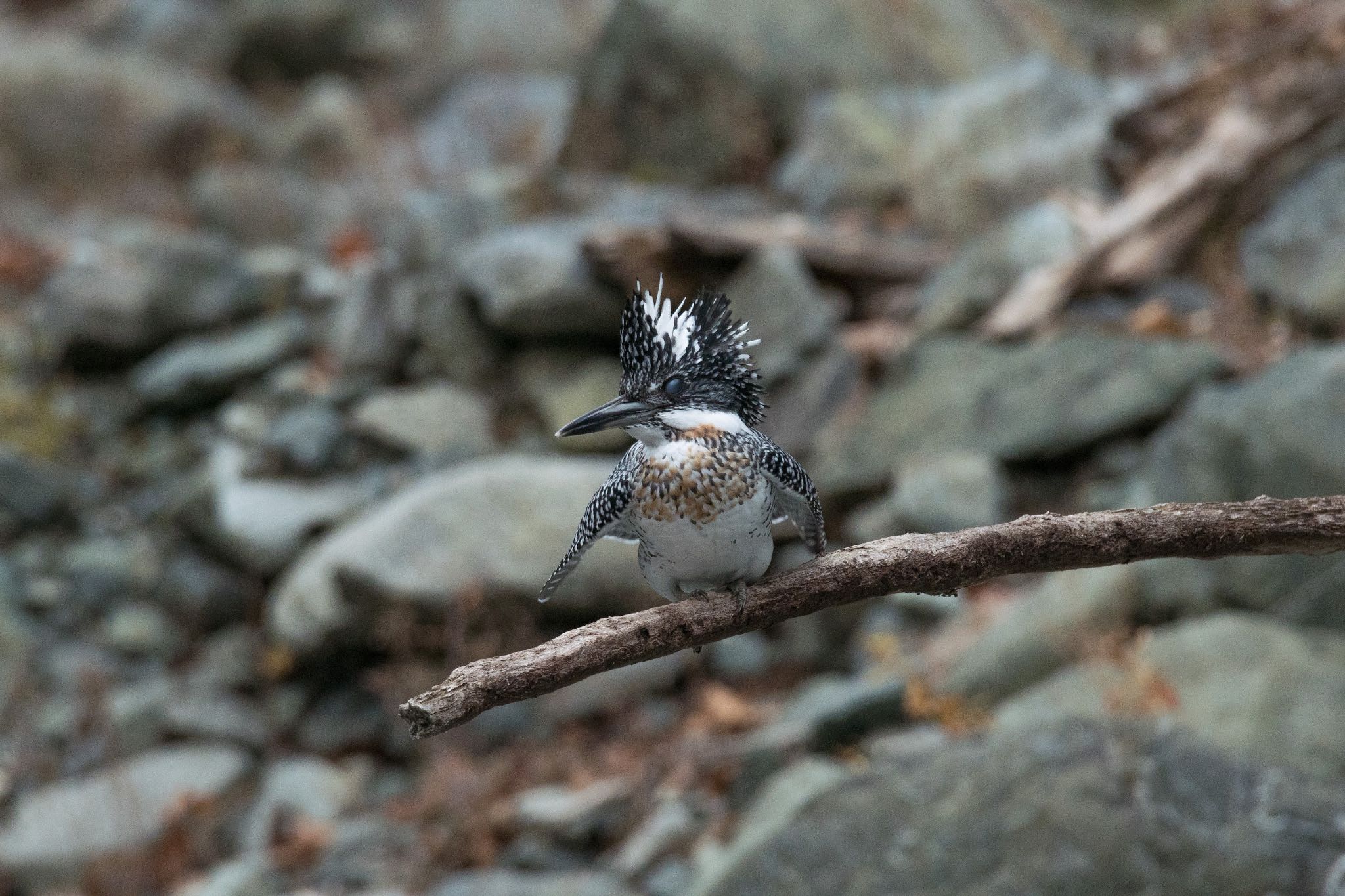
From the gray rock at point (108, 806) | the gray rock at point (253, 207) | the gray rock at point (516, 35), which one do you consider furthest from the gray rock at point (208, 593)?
the gray rock at point (516, 35)

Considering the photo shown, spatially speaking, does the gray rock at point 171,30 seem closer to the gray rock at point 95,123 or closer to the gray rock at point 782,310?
the gray rock at point 95,123

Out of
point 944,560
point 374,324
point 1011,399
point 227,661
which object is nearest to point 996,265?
point 1011,399

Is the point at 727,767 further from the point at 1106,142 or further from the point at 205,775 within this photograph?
the point at 1106,142

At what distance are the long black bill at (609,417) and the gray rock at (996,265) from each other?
8275mm

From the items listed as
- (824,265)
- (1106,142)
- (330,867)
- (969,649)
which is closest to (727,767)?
(969,649)

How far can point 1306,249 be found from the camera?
381 inches

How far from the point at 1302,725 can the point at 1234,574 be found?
56.4 inches

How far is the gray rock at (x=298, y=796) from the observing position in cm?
890

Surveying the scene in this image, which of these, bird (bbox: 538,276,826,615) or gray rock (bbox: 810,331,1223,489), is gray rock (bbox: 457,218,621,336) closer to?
gray rock (bbox: 810,331,1223,489)

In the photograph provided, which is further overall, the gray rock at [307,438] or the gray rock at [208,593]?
the gray rock at [307,438]

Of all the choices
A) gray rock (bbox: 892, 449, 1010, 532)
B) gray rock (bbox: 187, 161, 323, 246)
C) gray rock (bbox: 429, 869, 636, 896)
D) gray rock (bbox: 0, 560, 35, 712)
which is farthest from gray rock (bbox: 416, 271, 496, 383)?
gray rock (bbox: 429, 869, 636, 896)

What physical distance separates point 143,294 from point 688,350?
1259cm

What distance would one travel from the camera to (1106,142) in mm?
11266

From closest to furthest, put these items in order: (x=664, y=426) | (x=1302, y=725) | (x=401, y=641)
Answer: (x=664, y=426), (x=1302, y=725), (x=401, y=641)
